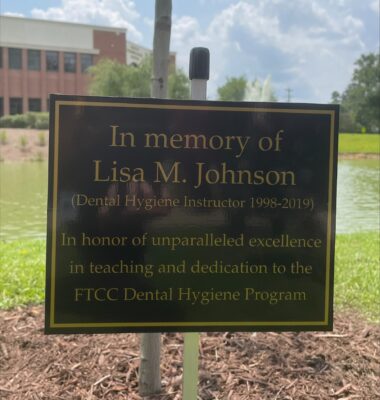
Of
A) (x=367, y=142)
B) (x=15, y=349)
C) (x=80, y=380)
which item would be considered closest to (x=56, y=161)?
(x=80, y=380)

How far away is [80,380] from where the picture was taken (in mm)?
2732

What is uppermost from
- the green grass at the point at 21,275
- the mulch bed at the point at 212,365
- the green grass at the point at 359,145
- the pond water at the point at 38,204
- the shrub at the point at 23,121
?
the shrub at the point at 23,121

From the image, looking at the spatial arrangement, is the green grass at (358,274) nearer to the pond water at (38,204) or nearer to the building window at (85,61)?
the pond water at (38,204)

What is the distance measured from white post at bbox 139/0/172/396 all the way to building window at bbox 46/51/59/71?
49019 millimetres

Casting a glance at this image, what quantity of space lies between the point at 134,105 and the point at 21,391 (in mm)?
1604

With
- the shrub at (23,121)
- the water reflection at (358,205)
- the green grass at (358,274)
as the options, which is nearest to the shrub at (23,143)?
the shrub at (23,121)

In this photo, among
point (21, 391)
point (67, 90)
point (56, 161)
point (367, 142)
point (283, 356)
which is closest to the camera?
point (56, 161)

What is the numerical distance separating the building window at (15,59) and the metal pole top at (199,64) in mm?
49623

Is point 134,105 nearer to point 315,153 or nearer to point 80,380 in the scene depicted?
point 315,153

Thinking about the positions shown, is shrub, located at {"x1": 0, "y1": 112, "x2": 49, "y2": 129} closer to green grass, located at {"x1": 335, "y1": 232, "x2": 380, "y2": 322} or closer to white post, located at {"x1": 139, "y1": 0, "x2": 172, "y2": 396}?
green grass, located at {"x1": 335, "y1": 232, "x2": 380, "y2": 322}

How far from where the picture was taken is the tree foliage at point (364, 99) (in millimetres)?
60625

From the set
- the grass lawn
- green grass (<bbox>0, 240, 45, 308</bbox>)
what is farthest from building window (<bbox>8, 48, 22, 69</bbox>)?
green grass (<bbox>0, 240, 45, 308</bbox>)

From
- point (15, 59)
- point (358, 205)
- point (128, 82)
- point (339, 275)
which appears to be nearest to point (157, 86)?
point (339, 275)

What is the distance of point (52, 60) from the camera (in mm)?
48438
